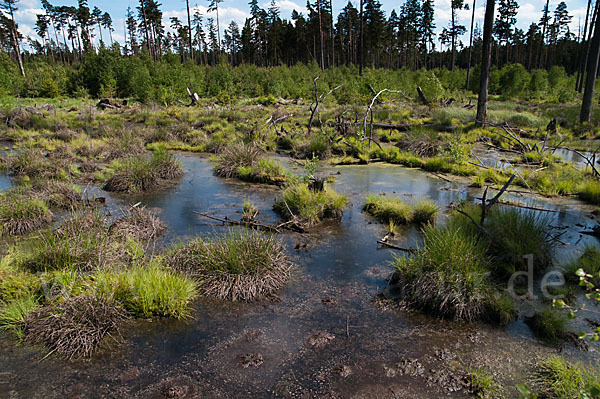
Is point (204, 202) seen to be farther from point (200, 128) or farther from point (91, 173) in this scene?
point (200, 128)

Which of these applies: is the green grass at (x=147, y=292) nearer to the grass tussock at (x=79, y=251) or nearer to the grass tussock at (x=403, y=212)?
the grass tussock at (x=79, y=251)

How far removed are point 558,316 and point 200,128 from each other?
60.8 feet

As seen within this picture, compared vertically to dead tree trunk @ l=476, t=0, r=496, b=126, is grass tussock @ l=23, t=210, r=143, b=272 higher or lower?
lower

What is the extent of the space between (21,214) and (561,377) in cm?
906

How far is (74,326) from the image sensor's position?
15.6 ft

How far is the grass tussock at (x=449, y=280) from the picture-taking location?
5320mm

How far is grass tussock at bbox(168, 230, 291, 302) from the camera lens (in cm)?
591

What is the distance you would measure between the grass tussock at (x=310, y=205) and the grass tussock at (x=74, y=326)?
4.39 metres

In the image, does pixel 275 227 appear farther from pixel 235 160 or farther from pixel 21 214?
pixel 235 160

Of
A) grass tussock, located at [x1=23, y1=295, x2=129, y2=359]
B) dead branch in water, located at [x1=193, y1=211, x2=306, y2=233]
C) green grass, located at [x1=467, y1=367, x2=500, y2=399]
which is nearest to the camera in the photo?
green grass, located at [x1=467, y1=367, x2=500, y2=399]

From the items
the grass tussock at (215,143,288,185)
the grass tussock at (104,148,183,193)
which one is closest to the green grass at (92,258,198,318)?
the grass tussock at (104,148,183,193)

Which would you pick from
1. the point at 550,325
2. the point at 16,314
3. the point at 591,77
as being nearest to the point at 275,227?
the point at 16,314

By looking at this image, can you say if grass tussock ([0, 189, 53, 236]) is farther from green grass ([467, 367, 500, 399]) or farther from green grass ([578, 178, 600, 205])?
green grass ([578, 178, 600, 205])

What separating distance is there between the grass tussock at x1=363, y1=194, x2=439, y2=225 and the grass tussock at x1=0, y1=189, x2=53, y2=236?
6.88 meters
